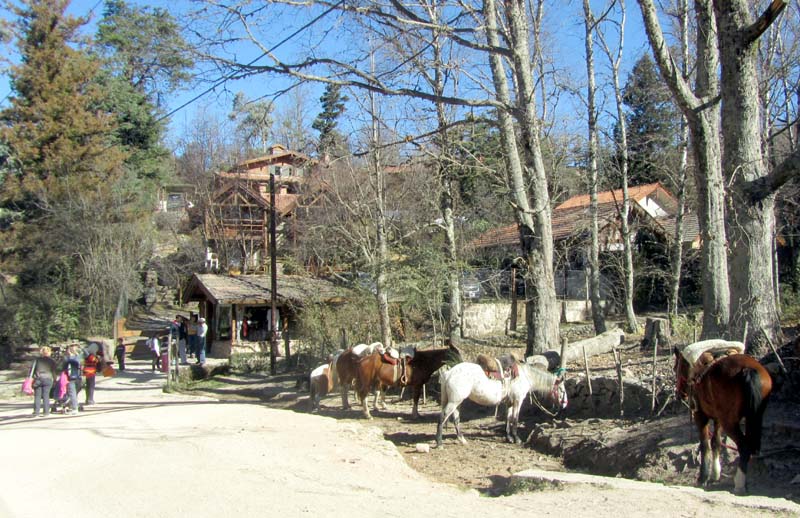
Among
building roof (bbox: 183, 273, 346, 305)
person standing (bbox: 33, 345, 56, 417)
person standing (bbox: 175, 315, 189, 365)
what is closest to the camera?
person standing (bbox: 33, 345, 56, 417)

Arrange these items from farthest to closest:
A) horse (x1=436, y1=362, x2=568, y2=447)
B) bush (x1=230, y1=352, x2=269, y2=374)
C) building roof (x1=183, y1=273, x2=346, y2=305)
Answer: bush (x1=230, y1=352, x2=269, y2=374) < building roof (x1=183, y1=273, x2=346, y2=305) < horse (x1=436, y1=362, x2=568, y2=447)

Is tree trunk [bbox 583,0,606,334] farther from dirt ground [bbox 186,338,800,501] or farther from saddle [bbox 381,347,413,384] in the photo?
saddle [bbox 381,347,413,384]

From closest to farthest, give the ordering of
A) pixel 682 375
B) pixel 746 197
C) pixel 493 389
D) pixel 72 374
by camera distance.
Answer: pixel 682 375 → pixel 746 197 → pixel 493 389 → pixel 72 374

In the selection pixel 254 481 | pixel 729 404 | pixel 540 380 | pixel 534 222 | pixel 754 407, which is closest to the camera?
pixel 754 407

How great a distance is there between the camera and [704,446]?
7828 mm

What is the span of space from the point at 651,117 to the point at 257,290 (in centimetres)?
1895

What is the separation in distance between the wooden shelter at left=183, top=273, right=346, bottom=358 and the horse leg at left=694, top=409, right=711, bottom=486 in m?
18.2

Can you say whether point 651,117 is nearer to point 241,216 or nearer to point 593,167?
point 593,167

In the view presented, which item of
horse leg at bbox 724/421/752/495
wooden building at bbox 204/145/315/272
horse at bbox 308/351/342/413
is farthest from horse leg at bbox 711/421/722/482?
wooden building at bbox 204/145/315/272

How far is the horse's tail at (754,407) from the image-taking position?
6.89 meters

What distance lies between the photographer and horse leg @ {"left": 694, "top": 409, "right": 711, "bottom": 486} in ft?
25.4

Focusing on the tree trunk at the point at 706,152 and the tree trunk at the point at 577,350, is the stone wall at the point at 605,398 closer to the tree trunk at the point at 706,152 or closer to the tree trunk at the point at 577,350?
the tree trunk at the point at 577,350

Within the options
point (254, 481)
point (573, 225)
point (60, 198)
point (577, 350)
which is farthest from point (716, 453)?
point (60, 198)

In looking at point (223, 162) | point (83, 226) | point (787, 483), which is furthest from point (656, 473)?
point (223, 162)
